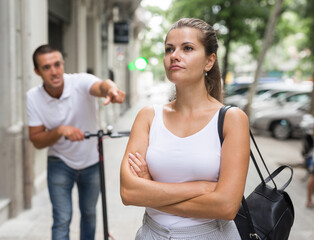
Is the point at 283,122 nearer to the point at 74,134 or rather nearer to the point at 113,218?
the point at 113,218

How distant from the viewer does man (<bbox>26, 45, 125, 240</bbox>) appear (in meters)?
3.40

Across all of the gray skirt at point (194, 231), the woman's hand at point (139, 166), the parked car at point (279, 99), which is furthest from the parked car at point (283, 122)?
the woman's hand at point (139, 166)

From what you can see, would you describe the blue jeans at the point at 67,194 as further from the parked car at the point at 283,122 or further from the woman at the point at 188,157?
the parked car at the point at 283,122

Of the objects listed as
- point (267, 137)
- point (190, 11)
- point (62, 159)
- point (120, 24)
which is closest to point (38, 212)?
point (62, 159)

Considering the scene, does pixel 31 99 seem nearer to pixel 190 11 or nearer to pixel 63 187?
pixel 63 187

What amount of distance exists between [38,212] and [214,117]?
14.1 feet

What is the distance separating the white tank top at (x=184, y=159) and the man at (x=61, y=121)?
1.41 m

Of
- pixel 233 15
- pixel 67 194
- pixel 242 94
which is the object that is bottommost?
pixel 67 194

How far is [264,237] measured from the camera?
2014 mm

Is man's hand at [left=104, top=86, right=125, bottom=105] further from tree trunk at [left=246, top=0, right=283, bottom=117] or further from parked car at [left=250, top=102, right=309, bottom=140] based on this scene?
parked car at [left=250, top=102, right=309, bottom=140]

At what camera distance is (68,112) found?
3492 millimetres

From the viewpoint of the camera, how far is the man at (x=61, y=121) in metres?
3.40

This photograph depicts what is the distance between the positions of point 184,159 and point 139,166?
0.25m

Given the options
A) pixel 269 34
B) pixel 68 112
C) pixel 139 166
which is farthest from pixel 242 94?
pixel 139 166
